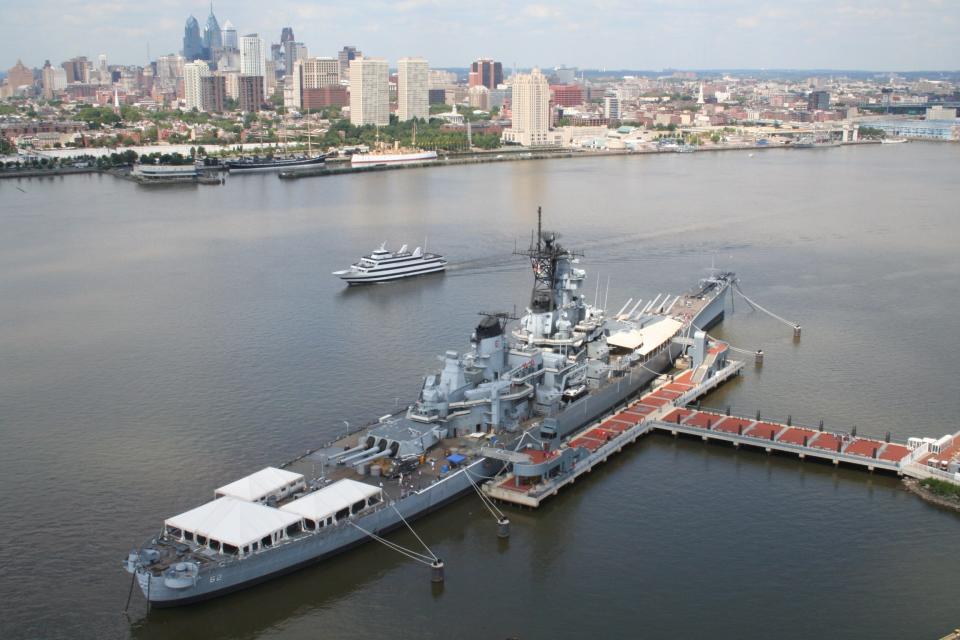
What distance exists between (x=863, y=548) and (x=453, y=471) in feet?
23.4

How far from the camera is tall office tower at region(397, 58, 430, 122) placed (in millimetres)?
114500

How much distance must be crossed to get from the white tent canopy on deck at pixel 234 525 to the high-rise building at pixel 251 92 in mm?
123130

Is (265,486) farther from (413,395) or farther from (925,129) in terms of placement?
(925,129)

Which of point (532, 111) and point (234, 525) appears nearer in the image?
point (234, 525)

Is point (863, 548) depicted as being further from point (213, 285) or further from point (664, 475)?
point (213, 285)

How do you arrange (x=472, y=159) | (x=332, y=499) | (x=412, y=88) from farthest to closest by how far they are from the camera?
1. (x=412, y=88)
2. (x=472, y=159)
3. (x=332, y=499)

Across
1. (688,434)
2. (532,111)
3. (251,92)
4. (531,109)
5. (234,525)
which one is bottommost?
(688,434)

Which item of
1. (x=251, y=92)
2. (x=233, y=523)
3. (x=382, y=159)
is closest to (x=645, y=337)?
(x=233, y=523)

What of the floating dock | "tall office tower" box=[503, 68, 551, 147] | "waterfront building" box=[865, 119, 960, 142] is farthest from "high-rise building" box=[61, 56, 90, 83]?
the floating dock

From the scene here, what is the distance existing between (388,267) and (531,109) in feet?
229

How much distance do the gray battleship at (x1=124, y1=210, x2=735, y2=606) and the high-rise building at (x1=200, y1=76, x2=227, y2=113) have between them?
118756mm

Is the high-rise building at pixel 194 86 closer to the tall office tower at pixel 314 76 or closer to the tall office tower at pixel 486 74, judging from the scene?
the tall office tower at pixel 314 76

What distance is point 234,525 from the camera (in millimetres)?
15398

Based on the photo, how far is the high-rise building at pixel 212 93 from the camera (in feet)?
443
